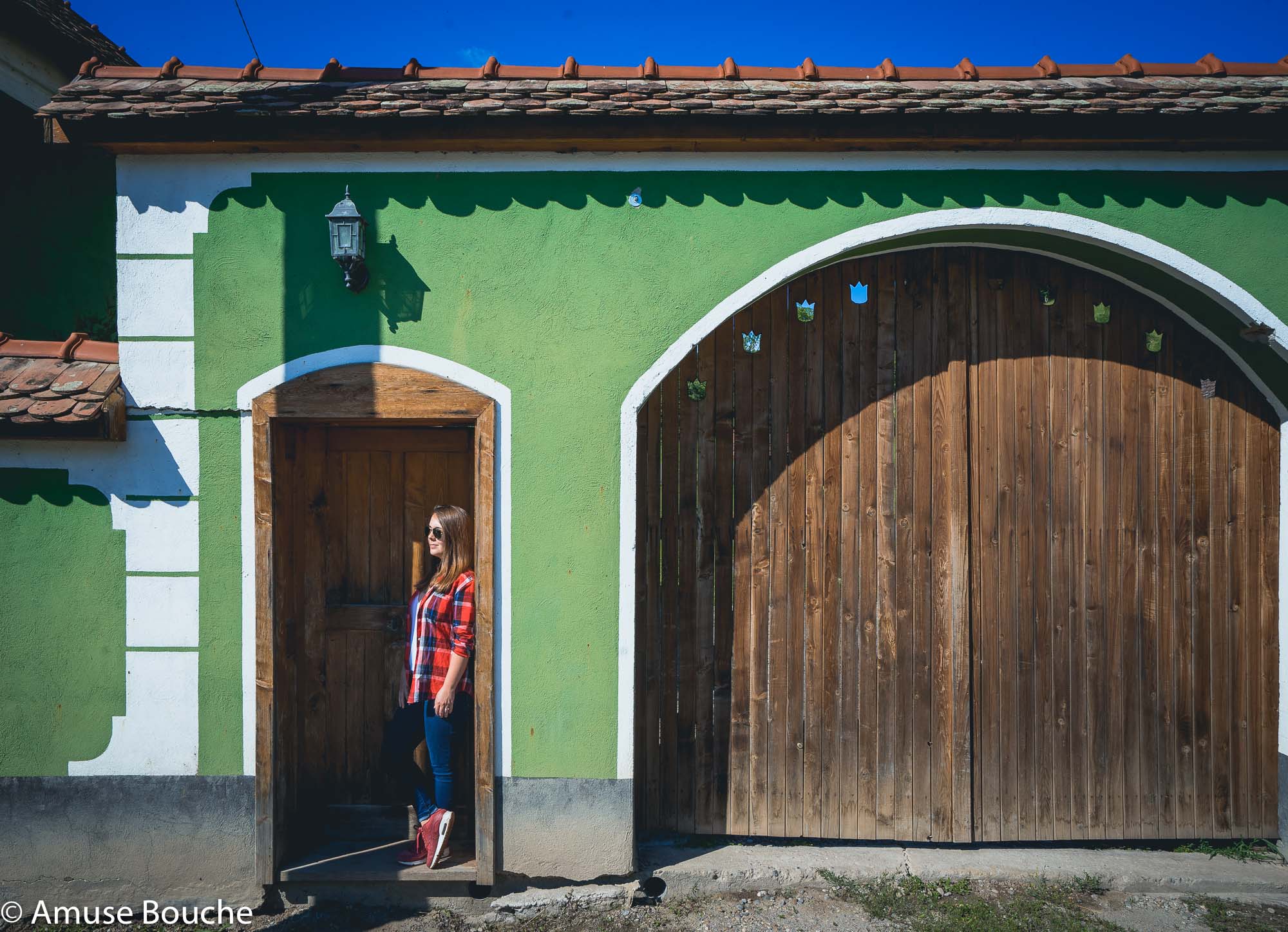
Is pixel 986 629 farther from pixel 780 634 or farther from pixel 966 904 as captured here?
pixel 966 904

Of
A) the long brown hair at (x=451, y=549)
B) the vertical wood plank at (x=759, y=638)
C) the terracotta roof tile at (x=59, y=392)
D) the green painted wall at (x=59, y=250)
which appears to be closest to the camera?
the terracotta roof tile at (x=59, y=392)

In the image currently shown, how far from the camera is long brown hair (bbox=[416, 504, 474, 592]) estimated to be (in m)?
3.62

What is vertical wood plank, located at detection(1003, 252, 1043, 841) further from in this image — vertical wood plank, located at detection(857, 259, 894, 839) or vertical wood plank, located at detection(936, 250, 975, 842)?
vertical wood plank, located at detection(857, 259, 894, 839)

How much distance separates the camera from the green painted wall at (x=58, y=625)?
352 cm

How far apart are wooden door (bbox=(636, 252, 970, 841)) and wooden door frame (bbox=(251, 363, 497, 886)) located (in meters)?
0.86

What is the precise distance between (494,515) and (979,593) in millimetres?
2685

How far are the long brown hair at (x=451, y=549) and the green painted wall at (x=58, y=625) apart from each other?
1.56 meters

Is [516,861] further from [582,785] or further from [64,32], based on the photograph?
[64,32]

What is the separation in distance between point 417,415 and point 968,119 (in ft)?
10.1

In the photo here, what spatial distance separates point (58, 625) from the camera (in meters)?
3.52

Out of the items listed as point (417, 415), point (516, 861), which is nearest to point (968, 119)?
point (417, 415)

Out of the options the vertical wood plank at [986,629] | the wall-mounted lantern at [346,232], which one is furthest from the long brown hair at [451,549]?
the vertical wood plank at [986,629]

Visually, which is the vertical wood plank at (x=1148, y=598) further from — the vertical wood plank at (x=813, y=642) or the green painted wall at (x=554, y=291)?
the vertical wood plank at (x=813, y=642)

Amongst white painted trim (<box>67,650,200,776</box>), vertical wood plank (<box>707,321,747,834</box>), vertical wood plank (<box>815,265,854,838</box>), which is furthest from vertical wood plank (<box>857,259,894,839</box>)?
white painted trim (<box>67,650,200,776</box>)
